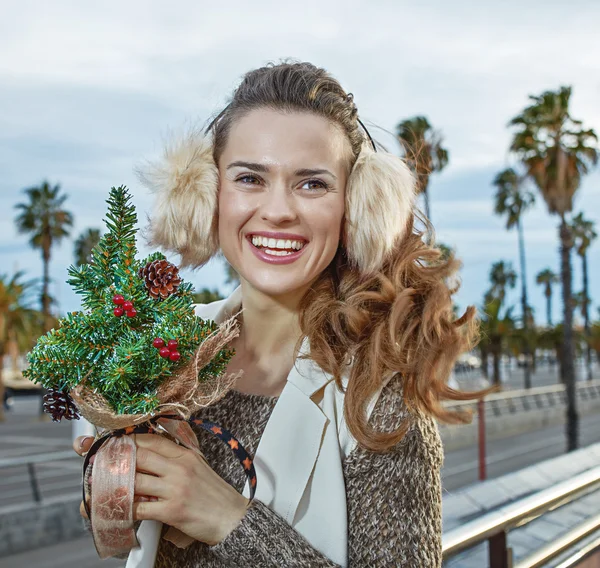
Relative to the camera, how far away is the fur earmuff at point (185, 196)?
1.78 meters

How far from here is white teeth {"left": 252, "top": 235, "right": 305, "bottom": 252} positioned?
5.54 ft

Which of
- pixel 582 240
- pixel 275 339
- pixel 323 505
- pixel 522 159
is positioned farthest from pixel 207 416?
pixel 582 240

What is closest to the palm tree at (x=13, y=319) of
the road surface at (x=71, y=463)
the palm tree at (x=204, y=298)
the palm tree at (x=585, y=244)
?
the road surface at (x=71, y=463)

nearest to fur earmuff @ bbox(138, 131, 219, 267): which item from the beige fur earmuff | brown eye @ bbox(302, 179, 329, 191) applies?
the beige fur earmuff

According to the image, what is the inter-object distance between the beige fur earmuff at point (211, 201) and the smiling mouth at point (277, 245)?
15 centimetres

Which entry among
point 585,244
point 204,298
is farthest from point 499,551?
point 585,244

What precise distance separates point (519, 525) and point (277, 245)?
4.26 feet

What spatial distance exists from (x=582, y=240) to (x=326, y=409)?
64.0 meters

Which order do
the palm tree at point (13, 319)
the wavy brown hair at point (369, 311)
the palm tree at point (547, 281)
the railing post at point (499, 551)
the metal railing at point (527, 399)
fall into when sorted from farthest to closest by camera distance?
1. the palm tree at point (547, 281)
2. the palm tree at point (13, 319)
3. the metal railing at point (527, 399)
4. the railing post at point (499, 551)
5. the wavy brown hair at point (369, 311)

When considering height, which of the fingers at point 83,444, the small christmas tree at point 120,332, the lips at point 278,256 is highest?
the lips at point 278,256

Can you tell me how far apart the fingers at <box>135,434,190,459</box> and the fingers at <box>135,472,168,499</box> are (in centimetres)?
5

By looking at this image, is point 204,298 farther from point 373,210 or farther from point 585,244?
point 585,244

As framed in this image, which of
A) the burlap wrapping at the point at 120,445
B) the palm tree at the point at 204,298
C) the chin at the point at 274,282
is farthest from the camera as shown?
the palm tree at the point at 204,298

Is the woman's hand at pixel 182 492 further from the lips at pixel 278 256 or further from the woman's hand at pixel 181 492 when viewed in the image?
the lips at pixel 278 256
